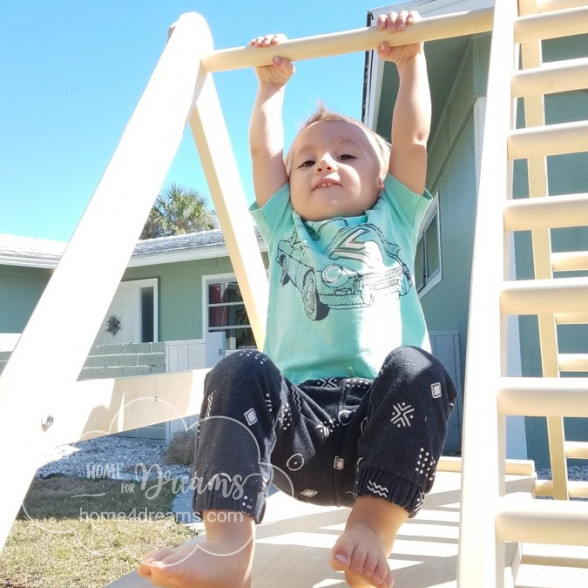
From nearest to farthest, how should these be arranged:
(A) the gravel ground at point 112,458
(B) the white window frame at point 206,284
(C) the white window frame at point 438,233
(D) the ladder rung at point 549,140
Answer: (D) the ladder rung at point 549,140
(A) the gravel ground at point 112,458
(C) the white window frame at point 438,233
(B) the white window frame at point 206,284

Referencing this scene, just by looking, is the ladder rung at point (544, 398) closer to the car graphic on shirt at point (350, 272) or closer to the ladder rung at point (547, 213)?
the ladder rung at point (547, 213)

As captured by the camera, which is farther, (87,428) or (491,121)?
(87,428)

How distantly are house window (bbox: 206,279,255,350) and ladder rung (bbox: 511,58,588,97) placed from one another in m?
8.23

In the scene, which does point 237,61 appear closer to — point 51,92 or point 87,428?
point 87,428

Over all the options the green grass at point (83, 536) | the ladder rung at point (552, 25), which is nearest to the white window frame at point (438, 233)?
the green grass at point (83, 536)

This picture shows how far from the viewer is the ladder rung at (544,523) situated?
66 centimetres

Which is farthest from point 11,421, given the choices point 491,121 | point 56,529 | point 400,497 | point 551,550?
point 56,529

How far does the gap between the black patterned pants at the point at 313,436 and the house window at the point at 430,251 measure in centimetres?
568

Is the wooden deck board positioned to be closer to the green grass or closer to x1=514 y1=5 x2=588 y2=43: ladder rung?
x1=514 y1=5 x2=588 y2=43: ladder rung

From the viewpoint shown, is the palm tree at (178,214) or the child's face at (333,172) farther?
the palm tree at (178,214)

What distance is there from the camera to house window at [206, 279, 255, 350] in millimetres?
9513

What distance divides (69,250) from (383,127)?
5.99 metres

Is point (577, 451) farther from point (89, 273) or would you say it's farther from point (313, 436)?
point (89, 273)

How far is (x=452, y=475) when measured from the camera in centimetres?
240
